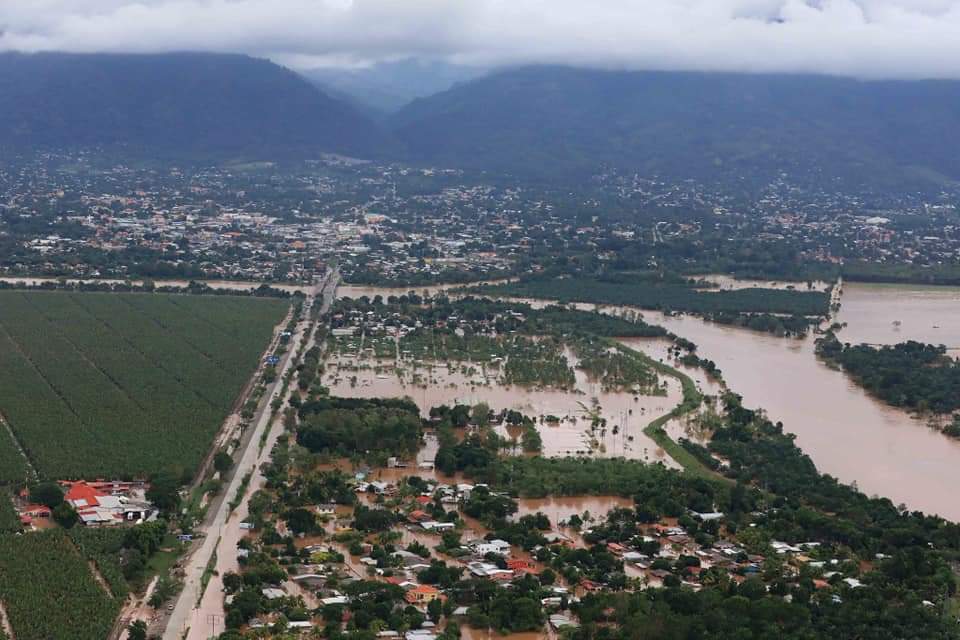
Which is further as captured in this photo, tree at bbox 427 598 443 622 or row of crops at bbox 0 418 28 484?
row of crops at bbox 0 418 28 484

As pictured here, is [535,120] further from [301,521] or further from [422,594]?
[422,594]

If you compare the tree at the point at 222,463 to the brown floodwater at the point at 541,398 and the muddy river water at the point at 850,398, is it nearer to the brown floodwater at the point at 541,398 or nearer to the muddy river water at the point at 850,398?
the brown floodwater at the point at 541,398

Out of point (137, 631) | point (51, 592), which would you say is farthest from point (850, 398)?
point (51, 592)

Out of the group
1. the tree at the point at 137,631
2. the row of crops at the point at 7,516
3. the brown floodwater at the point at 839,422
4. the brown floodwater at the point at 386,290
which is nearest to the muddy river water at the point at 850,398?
the brown floodwater at the point at 839,422

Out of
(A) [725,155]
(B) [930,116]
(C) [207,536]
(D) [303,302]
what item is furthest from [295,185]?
(C) [207,536]

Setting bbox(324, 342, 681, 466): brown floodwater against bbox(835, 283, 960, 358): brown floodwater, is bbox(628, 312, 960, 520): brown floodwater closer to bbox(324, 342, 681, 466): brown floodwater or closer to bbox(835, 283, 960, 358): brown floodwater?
bbox(835, 283, 960, 358): brown floodwater

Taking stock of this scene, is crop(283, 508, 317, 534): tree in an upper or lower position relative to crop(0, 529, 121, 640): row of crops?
upper

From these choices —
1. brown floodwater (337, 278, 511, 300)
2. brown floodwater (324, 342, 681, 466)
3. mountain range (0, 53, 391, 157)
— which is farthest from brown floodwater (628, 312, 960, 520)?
mountain range (0, 53, 391, 157)

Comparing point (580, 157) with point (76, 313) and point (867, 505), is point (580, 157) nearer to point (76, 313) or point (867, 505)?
point (76, 313)
